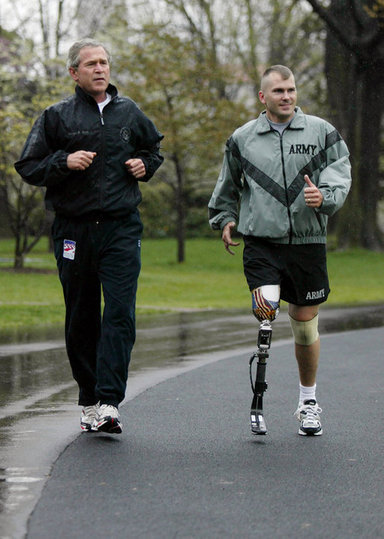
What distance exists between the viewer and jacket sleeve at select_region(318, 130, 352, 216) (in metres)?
5.54

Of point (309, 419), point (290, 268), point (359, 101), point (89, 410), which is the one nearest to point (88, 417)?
point (89, 410)

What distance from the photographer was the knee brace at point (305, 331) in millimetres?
5867

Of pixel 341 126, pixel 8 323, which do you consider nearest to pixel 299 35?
pixel 341 126

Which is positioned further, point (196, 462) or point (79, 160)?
point (79, 160)

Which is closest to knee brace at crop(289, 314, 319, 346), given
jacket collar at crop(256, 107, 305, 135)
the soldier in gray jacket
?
the soldier in gray jacket

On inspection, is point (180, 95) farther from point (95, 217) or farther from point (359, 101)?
point (95, 217)

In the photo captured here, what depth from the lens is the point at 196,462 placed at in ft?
16.4

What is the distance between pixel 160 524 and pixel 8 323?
369 inches

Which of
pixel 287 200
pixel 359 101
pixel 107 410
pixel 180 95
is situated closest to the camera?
pixel 107 410

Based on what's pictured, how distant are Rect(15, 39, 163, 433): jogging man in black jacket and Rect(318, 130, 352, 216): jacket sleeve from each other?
92cm

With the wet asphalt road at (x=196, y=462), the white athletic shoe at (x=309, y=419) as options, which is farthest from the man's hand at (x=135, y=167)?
the white athletic shoe at (x=309, y=419)

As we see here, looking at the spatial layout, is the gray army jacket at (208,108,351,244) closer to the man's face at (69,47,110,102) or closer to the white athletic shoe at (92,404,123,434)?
the man's face at (69,47,110,102)

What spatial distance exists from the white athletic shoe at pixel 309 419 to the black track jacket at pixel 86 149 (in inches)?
56.6

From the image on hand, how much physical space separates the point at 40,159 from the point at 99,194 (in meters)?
0.38
